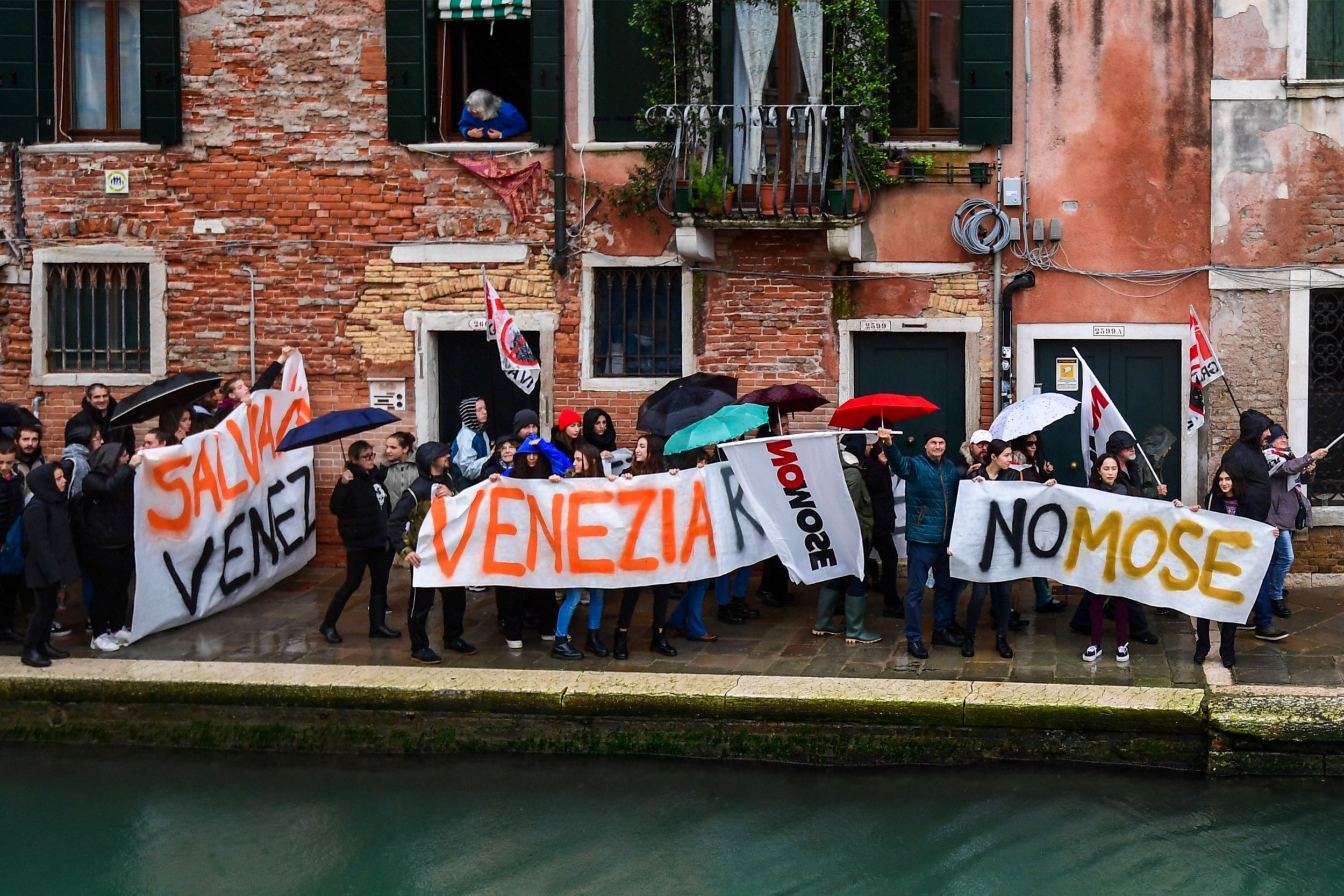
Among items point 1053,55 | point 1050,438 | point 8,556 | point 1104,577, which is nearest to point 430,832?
point 8,556

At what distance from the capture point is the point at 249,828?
27.2ft

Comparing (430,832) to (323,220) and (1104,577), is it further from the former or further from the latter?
(323,220)

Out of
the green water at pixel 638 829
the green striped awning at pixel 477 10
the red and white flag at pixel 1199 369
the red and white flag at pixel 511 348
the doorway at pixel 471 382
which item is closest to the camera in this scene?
the green water at pixel 638 829

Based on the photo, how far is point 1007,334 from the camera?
40.5 feet

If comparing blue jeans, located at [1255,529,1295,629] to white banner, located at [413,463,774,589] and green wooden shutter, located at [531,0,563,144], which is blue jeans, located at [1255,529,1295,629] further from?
green wooden shutter, located at [531,0,563,144]

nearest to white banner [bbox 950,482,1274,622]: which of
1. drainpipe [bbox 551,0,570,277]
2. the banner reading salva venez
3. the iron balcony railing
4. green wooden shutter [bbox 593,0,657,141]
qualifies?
the banner reading salva venez

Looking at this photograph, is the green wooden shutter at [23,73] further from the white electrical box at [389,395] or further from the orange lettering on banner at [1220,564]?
the orange lettering on banner at [1220,564]

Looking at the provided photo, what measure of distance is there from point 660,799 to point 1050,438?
5340mm

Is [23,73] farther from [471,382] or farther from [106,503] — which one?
[106,503]

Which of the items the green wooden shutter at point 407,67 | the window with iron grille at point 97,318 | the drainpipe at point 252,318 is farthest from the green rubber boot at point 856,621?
the window with iron grille at point 97,318

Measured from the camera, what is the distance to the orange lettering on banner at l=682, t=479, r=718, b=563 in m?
9.98

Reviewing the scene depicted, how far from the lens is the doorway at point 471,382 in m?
13.1

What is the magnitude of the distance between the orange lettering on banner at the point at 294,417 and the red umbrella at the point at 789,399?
356cm

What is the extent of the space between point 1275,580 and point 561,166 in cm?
639
